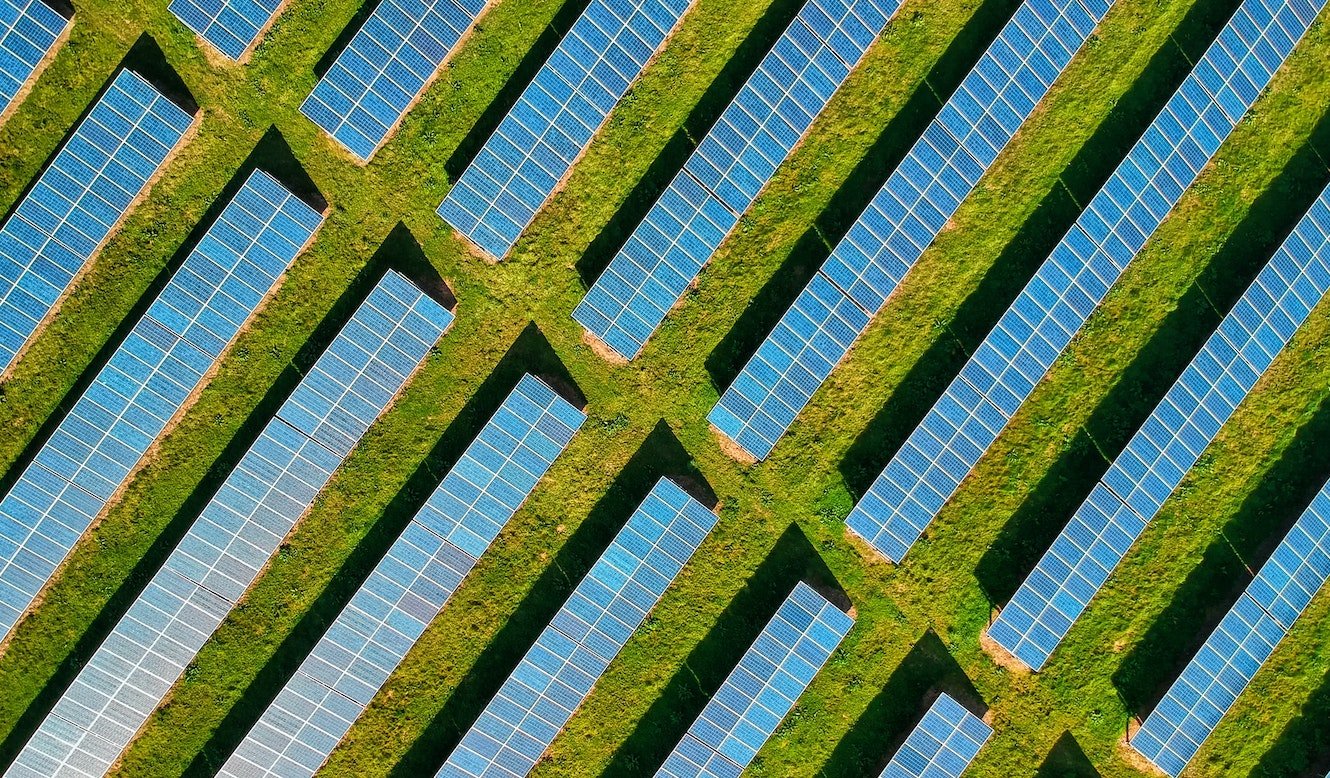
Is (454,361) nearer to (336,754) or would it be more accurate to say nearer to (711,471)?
(711,471)

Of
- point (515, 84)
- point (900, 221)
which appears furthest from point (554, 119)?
point (900, 221)

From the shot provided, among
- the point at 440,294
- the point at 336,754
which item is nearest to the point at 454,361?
the point at 440,294

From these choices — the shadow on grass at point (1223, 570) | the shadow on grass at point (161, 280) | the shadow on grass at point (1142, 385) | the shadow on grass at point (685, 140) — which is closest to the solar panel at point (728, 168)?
the shadow on grass at point (685, 140)

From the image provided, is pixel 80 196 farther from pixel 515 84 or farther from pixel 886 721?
pixel 886 721

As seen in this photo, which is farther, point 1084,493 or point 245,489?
point 1084,493

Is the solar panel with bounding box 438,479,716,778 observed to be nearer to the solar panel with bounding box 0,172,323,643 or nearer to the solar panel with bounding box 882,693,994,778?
the solar panel with bounding box 882,693,994,778

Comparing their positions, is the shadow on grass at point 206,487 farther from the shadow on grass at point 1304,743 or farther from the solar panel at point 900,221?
the shadow on grass at point 1304,743
